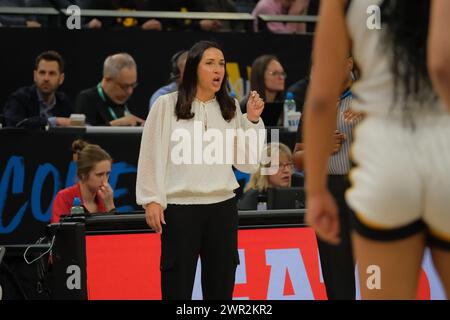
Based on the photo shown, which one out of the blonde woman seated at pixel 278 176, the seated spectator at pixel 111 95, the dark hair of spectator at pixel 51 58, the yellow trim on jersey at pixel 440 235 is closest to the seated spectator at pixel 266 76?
the seated spectator at pixel 111 95

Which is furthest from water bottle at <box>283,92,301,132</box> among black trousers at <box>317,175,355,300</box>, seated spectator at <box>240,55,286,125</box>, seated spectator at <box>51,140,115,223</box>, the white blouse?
black trousers at <box>317,175,355,300</box>

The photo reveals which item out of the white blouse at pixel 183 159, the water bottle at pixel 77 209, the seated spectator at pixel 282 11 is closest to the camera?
the white blouse at pixel 183 159

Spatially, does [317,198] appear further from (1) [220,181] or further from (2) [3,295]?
(2) [3,295]

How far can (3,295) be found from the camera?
5301 millimetres

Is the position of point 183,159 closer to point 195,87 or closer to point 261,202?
point 195,87

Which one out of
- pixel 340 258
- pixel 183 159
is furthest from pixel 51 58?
pixel 340 258

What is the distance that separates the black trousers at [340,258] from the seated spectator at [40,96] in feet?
12.1

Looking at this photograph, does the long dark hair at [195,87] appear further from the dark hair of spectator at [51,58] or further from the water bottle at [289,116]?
the dark hair of spectator at [51,58]

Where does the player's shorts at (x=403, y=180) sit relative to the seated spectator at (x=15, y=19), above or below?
below

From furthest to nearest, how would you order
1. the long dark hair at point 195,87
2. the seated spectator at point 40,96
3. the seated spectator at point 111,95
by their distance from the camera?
the seated spectator at point 111,95, the seated spectator at point 40,96, the long dark hair at point 195,87

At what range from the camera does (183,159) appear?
4.83m

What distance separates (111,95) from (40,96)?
0.59 meters

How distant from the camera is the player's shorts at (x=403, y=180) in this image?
222 cm
